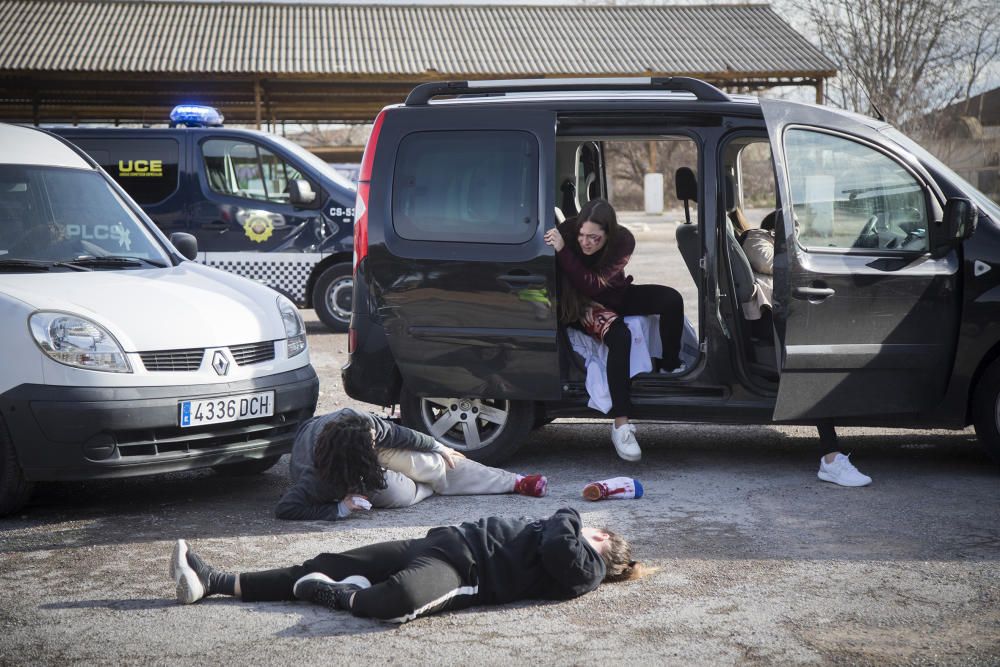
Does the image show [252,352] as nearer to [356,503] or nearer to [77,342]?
[77,342]

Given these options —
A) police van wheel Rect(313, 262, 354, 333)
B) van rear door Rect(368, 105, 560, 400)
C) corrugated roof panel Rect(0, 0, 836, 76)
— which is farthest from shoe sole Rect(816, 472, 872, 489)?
corrugated roof panel Rect(0, 0, 836, 76)

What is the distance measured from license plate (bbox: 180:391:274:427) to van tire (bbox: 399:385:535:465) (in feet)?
3.06

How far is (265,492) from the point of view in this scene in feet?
19.7

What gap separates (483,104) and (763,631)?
3.37 m

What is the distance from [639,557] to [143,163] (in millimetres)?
8137

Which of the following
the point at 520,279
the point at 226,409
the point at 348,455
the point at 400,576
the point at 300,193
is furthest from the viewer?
the point at 300,193

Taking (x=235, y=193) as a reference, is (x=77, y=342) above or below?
below

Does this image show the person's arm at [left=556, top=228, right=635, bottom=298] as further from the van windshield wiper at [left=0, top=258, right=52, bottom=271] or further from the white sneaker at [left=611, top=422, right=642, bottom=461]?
the van windshield wiper at [left=0, top=258, right=52, bottom=271]

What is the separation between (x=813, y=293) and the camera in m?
5.75

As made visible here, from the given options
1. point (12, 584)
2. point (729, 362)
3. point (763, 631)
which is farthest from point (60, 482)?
point (763, 631)

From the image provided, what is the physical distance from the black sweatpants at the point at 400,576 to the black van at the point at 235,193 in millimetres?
7516

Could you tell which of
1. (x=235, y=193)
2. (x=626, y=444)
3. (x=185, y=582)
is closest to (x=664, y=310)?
(x=626, y=444)

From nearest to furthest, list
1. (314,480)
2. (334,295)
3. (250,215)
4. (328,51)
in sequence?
(314,480)
(250,215)
(334,295)
(328,51)

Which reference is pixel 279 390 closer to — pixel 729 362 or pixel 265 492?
pixel 265 492
